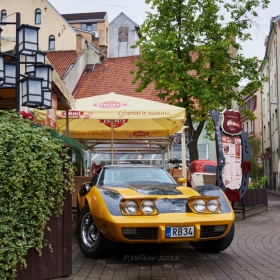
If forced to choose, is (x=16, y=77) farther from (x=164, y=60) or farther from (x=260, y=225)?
(x=164, y=60)

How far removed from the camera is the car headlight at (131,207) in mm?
6316

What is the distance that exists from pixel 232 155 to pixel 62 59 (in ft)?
94.9

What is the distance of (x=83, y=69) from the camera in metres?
41.0

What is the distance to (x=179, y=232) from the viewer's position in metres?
6.24

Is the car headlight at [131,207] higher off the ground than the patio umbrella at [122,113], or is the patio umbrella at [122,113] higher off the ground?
the patio umbrella at [122,113]

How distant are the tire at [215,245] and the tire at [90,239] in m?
1.51

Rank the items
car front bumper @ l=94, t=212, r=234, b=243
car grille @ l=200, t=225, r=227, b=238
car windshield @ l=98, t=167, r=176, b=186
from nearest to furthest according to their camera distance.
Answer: car front bumper @ l=94, t=212, r=234, b=243, car grille @ l=200, t=225, r=227, b=238, car windshield @ l=98, t=167, r=176, b=186

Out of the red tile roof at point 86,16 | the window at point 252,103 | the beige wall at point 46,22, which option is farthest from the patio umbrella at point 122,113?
the red tile roof at point 86,16

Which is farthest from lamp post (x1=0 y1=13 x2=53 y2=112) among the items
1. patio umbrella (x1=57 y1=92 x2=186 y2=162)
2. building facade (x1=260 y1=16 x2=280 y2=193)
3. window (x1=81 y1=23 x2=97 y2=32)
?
window (x1=81 y1=23 x2=97 y2=32)

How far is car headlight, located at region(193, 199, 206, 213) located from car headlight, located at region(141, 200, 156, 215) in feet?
1.87

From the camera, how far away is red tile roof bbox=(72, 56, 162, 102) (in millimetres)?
36969

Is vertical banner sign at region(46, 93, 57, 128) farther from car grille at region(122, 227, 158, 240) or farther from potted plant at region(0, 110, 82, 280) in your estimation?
potted plant at region(0, 110, 82, 280)

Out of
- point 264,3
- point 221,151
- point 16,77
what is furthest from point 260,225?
point 264,3

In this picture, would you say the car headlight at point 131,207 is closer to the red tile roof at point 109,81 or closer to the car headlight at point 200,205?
the car headlight at point 200,205
